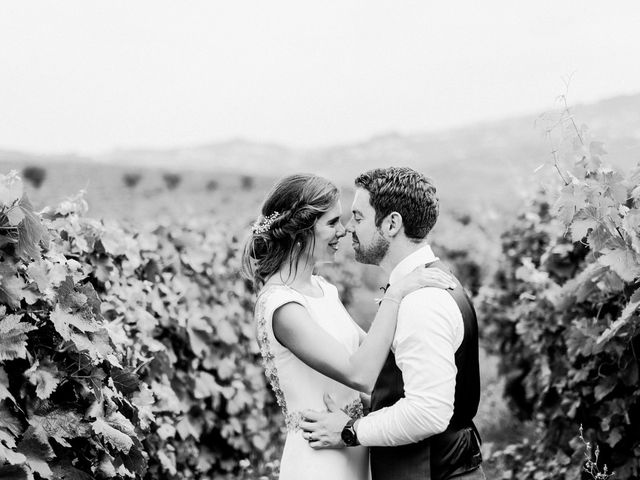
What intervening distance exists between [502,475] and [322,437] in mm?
3771

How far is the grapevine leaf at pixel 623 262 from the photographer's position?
3.58 metres

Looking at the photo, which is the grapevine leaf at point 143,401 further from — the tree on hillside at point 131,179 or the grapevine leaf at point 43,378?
the tree on hillside at point 131,179

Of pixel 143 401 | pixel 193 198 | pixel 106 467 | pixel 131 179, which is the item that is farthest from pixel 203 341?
pixel 131 179

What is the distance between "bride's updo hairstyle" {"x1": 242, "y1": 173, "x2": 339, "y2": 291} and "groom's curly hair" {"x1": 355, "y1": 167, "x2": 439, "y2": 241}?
37 centimetres

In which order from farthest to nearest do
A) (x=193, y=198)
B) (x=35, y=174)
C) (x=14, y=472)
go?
(x=193, y=198)
(x=35, y=174)
(x=14, y=472)

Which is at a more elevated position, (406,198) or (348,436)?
(406,198)

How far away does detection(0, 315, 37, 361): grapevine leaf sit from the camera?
8.66ft

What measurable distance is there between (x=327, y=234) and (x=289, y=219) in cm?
20

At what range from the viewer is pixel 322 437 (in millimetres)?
3285

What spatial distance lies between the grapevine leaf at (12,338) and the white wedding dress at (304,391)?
1.08m

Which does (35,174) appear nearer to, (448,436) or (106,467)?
(106,467)

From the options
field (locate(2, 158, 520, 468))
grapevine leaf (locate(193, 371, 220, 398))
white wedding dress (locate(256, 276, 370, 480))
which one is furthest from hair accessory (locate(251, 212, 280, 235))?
field (locate(2, 158, 520, 468))

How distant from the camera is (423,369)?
287 cm

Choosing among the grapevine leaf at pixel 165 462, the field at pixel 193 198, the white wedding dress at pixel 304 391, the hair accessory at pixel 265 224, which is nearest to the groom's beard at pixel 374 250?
the white wedding dress at pixel 304 391
